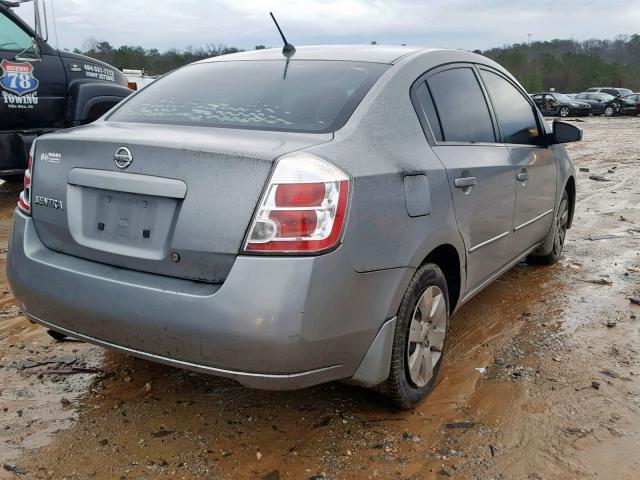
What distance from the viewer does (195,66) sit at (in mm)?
3516

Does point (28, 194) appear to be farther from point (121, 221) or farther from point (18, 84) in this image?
point (18, 84)

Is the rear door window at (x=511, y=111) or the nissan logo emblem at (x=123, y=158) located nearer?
the nissan logo emblem at (x=123, y=158)

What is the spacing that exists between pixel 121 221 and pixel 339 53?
1537 mm

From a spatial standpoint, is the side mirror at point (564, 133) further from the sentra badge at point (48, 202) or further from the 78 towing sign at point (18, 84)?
the 78 towing sign at point (18, 84)

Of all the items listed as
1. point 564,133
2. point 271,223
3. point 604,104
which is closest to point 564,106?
point 604,104

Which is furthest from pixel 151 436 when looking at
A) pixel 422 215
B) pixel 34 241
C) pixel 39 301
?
pixel 422 215

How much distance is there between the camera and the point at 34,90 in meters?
6.75

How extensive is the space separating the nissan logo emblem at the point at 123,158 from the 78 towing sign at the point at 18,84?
4778mm

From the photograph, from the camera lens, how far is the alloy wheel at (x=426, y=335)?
2.81 meters

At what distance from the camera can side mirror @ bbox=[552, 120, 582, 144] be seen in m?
4.46

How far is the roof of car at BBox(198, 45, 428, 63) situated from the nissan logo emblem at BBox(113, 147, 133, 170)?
1211 millimetres

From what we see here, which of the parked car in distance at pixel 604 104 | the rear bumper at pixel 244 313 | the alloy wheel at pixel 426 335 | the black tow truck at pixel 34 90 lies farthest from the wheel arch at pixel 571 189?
the parked car in distance at pixel 604 104

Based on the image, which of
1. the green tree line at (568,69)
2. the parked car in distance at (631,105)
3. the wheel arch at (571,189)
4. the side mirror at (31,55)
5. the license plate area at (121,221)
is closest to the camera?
the license plate area at (121,221)

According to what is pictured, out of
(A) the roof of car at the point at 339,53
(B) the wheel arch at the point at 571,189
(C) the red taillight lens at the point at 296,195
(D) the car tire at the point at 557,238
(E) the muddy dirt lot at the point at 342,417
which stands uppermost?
(A) the roof of car at the point at 339,53
